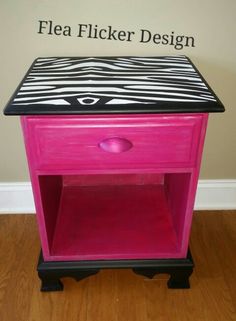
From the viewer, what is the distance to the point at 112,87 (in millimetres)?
878

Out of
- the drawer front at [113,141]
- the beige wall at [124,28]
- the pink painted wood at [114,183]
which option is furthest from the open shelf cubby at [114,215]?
the beige wall at [124,28]

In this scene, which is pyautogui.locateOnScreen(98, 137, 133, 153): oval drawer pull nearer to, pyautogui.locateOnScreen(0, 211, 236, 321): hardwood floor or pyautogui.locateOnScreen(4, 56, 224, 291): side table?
pyautogui.locateOnScreen(4, 56, 224, 291): side table

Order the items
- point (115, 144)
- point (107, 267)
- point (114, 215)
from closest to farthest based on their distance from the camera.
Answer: point (115, 144)
point (107, 267)
point (114, 215)

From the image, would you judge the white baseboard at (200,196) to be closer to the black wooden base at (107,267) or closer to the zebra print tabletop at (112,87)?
the black wooden base at (107,267)

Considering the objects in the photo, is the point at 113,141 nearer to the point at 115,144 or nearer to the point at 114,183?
the point at 115,144

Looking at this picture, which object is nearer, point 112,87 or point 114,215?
point 112,87

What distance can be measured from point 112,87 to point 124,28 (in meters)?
0.40

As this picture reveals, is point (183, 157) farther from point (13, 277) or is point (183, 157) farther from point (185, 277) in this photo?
point (13, 277)

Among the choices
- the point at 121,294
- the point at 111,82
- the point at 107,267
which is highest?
the point at 111,82

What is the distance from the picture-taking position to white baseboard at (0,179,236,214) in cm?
147

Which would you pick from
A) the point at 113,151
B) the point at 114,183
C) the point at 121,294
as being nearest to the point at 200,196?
the point at 114,183

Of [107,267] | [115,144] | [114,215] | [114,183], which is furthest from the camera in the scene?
[114,183]

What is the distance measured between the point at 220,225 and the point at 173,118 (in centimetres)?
84

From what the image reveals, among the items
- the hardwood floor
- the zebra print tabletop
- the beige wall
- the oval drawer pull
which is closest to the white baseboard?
the hardwood floor
